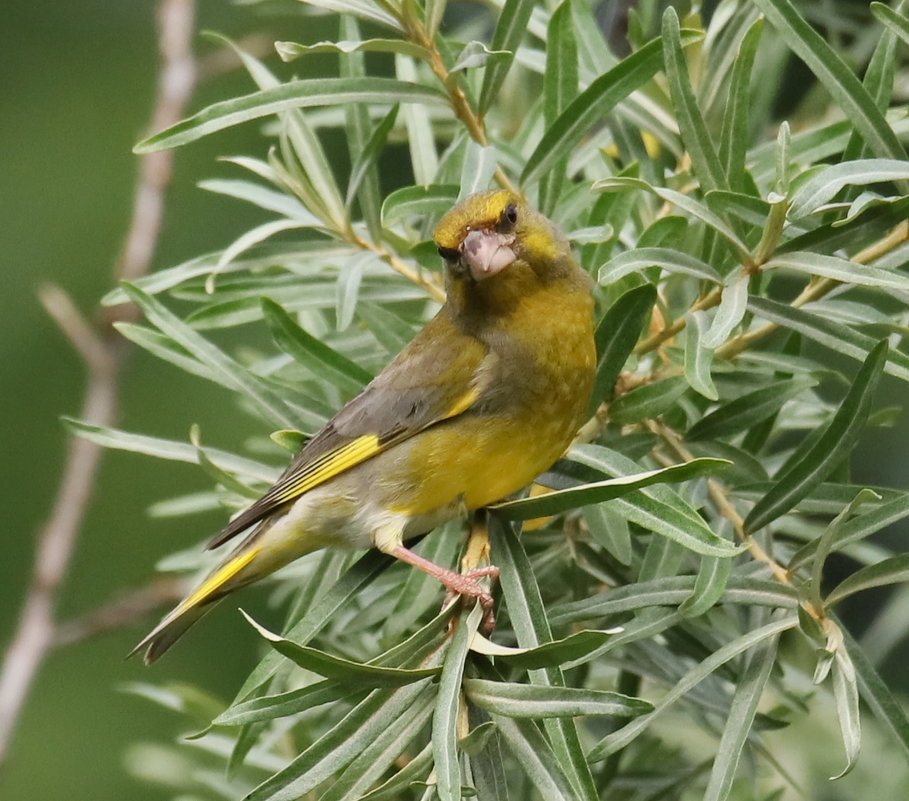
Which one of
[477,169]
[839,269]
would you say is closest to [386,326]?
[477,169]

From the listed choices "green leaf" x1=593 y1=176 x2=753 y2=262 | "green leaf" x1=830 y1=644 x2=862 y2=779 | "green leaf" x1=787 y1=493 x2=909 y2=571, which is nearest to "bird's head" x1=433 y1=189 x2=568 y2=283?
"green leaf" x1=593 y1=176 x2=753 y2=262

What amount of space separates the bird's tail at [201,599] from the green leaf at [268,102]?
2.19ft

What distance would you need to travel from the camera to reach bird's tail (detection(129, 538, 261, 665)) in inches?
84.6

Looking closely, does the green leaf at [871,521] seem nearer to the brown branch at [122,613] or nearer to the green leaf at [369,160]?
the green leaf at [369,160]

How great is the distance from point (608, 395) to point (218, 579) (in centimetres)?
69

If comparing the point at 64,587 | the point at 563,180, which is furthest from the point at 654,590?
the point at 64,587

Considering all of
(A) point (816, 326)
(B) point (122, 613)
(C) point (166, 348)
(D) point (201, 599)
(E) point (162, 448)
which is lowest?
(B) point (122, 613)

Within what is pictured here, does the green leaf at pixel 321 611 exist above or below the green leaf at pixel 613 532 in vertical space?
above

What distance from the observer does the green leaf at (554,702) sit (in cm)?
149

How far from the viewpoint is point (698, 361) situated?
170 centimetres

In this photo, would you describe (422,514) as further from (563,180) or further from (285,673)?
(563,180)

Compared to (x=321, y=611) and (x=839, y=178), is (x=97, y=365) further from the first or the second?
(x=839, y=178)

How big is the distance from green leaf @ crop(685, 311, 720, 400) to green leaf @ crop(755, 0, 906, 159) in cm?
34

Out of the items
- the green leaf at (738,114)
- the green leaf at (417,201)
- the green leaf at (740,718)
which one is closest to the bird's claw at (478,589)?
the green leaf at (740,718)
